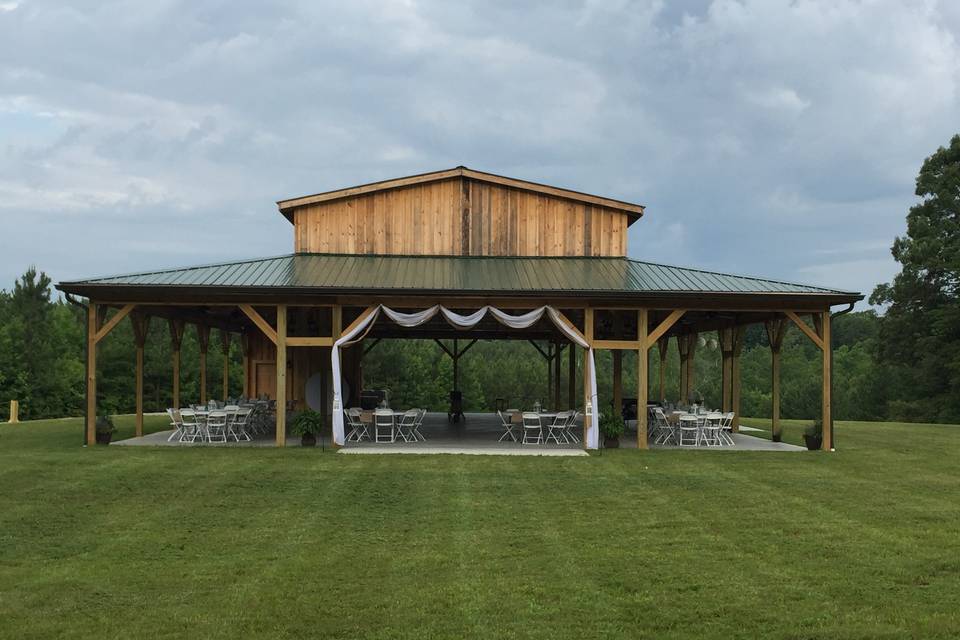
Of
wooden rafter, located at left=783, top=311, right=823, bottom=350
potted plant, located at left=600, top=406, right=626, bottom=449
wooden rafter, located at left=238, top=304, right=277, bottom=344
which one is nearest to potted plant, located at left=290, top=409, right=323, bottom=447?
wooden rafter, located at left=238, top=304, right=277, bottom=344

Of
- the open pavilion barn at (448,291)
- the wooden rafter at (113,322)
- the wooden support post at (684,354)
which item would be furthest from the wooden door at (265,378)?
the wooden support post at (684,354)

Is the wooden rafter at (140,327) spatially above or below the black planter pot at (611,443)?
above

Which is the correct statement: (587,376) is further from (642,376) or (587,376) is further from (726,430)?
(726,430)

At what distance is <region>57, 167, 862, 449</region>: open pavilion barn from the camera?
15.2 metres

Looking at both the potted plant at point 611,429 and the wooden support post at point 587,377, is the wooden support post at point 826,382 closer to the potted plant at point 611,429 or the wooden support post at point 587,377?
the potted plant at point 611,429

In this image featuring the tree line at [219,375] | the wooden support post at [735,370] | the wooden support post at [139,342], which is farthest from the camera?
the tree line at [219,375]

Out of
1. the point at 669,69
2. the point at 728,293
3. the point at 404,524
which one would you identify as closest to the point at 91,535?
the point at 404,524

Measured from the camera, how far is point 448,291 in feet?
49.4

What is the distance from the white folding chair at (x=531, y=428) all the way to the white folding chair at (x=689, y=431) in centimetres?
274

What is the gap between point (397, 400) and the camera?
34.7m

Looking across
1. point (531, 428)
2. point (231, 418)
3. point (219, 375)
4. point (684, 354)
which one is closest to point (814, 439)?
point (531, 428)

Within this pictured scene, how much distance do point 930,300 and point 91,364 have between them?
2965 cm

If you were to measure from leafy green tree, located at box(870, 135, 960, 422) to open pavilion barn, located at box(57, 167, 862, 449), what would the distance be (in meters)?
13.4

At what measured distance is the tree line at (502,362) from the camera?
1243 inches
